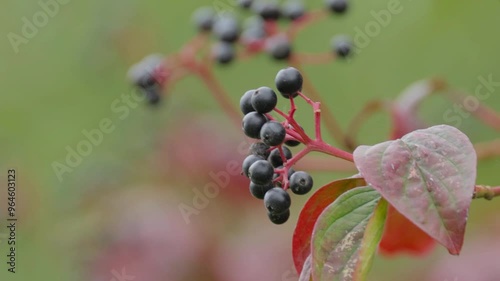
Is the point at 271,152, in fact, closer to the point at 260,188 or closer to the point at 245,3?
the point at 260,188

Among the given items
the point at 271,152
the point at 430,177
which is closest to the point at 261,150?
the point at 271,152
